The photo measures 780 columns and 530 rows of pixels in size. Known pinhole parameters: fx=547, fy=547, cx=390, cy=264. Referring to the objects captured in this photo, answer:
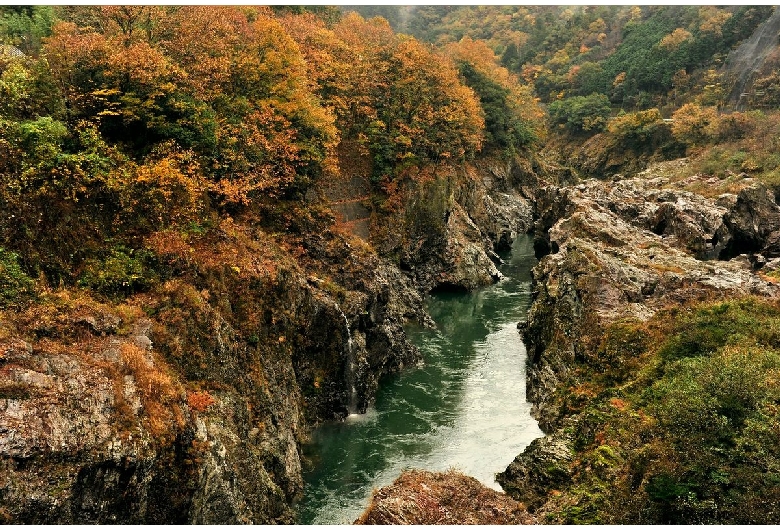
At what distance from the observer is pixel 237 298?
77.5 ft

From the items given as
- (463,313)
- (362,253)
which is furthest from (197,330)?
(463,313)

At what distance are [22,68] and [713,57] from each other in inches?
4250

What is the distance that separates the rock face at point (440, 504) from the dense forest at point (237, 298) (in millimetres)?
1356

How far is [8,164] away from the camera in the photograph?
17344 mm

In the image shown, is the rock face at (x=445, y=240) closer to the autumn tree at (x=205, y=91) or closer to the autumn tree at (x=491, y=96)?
the autumn tree at (x=491, y=96)

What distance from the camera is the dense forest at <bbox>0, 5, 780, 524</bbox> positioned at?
44.7 ft

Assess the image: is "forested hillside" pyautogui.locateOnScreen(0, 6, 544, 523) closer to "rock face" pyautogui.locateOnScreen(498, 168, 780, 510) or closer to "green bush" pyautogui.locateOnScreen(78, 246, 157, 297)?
"green bush" pyautogui.locateOnScreen(78, 246, 157, 297)

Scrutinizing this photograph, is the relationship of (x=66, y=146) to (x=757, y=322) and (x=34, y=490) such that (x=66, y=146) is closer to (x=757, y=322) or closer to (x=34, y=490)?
(x=34, y=490)

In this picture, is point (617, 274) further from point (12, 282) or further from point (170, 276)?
point (12, 282)

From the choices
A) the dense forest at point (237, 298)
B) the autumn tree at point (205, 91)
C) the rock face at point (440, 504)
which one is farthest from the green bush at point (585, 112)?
the rock face at point (440, 504)

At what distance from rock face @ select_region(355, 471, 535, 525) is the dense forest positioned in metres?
1.36

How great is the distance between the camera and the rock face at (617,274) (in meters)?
22.2

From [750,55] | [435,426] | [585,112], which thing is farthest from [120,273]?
[750,55]

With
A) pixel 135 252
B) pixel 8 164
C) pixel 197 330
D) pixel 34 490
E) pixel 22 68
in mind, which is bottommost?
pixel 34 490
